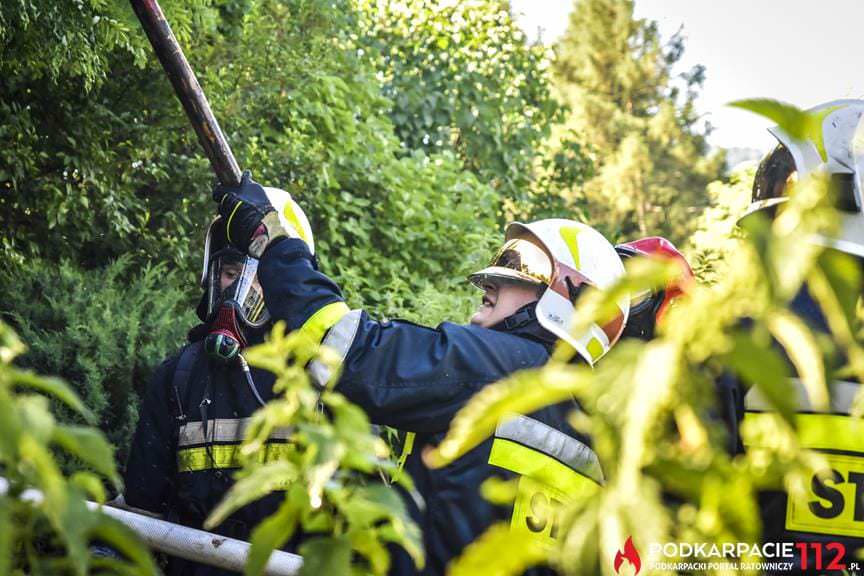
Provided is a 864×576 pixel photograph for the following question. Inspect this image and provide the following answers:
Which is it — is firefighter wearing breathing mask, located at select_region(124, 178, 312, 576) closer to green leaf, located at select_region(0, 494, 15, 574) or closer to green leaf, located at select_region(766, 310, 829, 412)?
green leaf, located at select_region(0, 494, 15, 574)

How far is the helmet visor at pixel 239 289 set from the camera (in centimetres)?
410

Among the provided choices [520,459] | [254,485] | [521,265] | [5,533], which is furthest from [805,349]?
[521,265]

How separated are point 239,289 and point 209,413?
54 centimetres

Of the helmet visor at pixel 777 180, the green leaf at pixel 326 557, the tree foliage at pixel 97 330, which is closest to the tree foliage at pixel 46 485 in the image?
the green leaf at pixel 326 557

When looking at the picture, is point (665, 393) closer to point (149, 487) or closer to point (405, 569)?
point (405, 569)

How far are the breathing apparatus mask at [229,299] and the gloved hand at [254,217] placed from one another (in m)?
0.18

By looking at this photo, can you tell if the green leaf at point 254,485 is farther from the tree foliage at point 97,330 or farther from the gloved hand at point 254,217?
the tree foliage at point 97,330

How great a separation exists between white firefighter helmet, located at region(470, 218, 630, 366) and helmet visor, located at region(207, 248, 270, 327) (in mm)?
874

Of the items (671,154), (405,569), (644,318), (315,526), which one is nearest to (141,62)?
(644,318)

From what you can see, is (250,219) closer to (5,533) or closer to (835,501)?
(835,501)

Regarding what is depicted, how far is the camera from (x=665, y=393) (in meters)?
0.69

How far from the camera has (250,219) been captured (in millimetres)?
3852

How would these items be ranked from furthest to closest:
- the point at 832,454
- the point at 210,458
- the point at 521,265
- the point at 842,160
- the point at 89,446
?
1. the point at 521,265
2. the point at 210,458
3. the point at 842,160
4. the point at 832,454
5. the point at 89,446

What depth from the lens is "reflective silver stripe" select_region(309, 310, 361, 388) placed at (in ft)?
10.5
